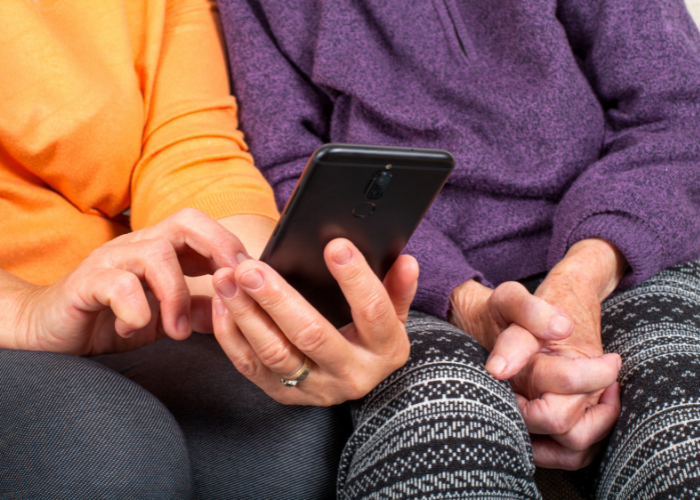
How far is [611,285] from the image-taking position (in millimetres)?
661

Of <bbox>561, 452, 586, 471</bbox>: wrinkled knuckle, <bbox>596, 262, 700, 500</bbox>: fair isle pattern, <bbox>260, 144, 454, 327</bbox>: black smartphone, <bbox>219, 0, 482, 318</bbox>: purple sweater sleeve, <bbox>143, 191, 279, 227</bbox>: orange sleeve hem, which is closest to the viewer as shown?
<bbox>260, 144, 454, 327</bbox>: black smartphone

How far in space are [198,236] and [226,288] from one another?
98mm

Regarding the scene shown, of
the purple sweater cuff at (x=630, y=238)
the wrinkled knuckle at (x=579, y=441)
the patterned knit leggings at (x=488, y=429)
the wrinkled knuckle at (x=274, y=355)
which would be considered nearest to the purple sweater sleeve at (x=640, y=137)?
the purple sweater cuff at (x=630, y=238)

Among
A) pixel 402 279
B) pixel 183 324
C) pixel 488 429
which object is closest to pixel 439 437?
pixel 488 429

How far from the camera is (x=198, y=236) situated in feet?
1.54

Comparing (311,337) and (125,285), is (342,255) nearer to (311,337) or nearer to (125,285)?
(311,337)

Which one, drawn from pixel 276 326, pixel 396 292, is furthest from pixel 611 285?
pixel 276 326

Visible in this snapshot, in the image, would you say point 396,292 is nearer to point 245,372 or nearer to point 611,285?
point 245,372

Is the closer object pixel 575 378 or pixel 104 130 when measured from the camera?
pixel 575 378

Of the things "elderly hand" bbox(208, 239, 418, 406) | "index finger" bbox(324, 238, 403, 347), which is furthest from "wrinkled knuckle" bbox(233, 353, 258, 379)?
"index finger" bbox(324, 238, 403, 347)

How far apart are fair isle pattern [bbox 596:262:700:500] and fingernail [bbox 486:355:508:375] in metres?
0.14

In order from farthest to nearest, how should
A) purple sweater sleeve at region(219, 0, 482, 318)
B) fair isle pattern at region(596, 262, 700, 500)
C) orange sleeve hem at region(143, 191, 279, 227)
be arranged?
purple sweater sleeve at region(219, 0, 482, 318)
orange sleeve hem at region(143, 191, 279, 227)
fair isle pattern at region(596, 262, 700, 500)

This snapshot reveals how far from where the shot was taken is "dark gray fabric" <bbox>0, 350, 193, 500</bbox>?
0.36 metres

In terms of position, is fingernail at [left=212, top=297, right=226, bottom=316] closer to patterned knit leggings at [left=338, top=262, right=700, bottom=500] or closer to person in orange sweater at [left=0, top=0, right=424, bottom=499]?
person in orange sweater at [left=0, top=0, right=424, bottom=499]
